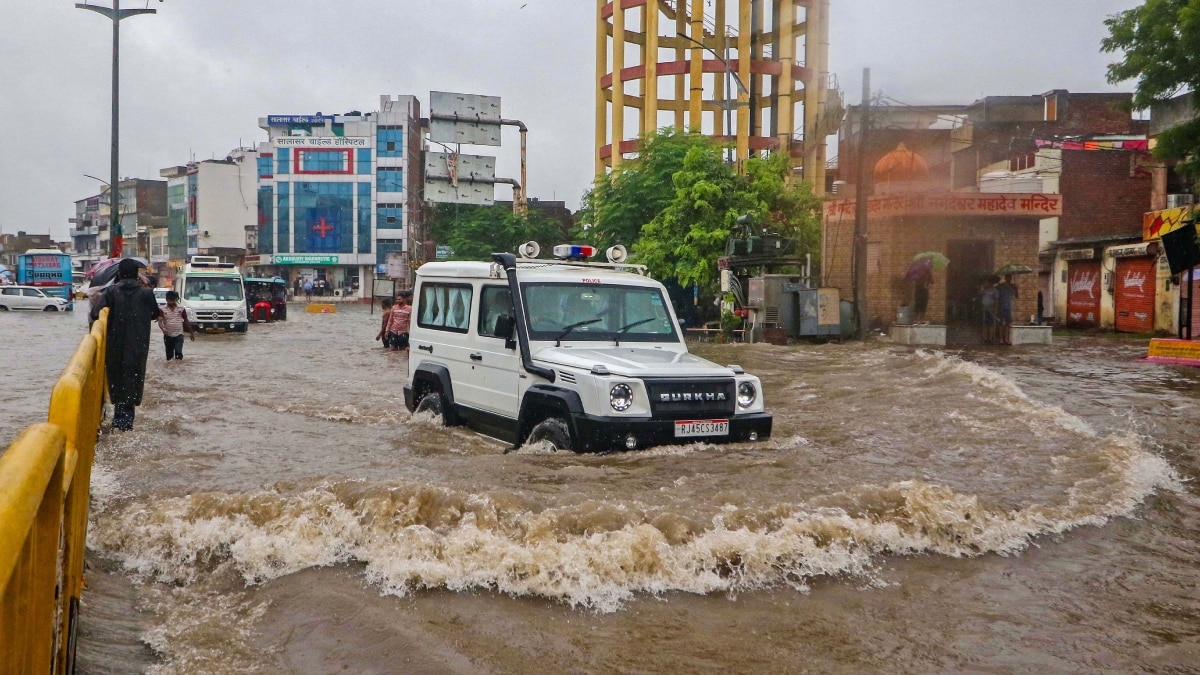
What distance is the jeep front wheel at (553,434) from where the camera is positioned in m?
7.54

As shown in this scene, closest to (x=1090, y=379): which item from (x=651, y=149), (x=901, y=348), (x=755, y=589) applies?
(x=901, y=348)

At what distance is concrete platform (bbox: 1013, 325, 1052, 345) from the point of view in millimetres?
25094

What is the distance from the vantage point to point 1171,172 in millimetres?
34188

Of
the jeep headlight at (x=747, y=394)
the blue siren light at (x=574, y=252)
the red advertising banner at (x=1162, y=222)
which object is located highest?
the red advertising banner at (x=1162, y=222)

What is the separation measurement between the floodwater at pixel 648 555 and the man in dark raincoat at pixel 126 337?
459mm

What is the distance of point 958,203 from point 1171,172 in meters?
11.8

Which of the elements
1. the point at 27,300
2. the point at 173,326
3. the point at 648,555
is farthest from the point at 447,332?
the point at 27,300

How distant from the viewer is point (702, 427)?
24.9ft

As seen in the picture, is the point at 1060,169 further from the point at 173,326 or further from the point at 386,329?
the point at 173,326

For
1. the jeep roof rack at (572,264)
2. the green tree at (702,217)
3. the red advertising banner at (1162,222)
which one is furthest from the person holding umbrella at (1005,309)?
the jeep roof rack at (572,264)

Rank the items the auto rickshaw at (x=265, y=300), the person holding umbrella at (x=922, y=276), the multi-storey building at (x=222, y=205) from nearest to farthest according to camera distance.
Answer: the person holding umbrella at (x=922, y=276) < the auto rickshaw at (x=265, y=300) < the multi-storey building at (x=222, y=205)

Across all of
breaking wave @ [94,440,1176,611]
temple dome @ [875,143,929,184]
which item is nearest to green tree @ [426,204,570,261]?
temple dome @ [875,143,929,184]

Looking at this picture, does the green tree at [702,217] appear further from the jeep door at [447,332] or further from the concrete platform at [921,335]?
the jeep door at [447,332]

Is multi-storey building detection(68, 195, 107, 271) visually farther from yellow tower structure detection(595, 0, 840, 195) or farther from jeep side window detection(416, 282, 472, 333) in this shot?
jeep side window detection(416, 282, 472, 333)
